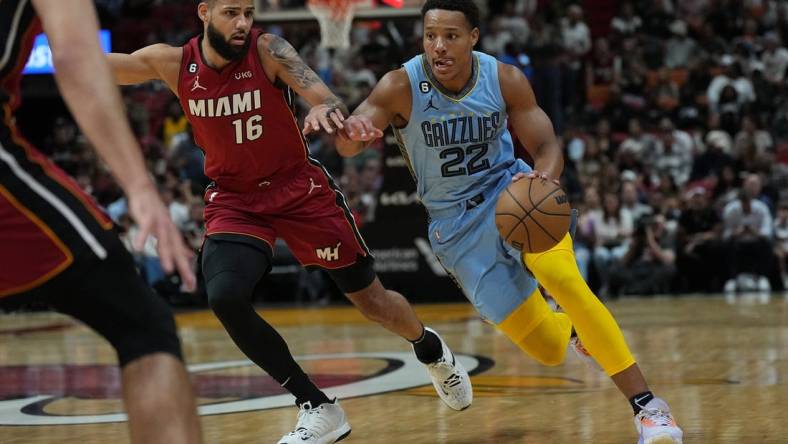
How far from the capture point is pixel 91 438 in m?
5.16

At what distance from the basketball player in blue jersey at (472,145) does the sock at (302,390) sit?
0.87 meters

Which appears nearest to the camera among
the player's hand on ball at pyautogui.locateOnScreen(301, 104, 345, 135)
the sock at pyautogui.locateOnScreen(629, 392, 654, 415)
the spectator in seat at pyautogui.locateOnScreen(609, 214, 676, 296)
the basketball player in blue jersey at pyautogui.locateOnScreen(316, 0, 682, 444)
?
the player's hand on ball at pyautogui.locateOnScreen(301, 104, 345, 135)

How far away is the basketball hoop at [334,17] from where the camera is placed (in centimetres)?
1326

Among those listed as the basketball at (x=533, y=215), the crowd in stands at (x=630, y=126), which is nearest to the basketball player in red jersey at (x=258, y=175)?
Answer: the basketball at (x=533, y=215)

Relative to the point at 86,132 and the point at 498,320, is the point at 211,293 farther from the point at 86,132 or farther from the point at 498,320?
the point at 86,132

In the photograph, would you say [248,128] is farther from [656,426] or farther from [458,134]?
[656,426]

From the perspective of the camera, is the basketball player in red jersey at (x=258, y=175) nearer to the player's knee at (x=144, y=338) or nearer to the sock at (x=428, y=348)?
the sock at (x=428, y=348)

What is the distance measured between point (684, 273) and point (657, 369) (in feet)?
25.5

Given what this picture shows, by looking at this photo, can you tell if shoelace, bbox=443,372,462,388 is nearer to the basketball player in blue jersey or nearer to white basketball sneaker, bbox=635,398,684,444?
the basketball player in blue jersey

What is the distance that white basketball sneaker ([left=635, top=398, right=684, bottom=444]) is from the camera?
443 centimetres

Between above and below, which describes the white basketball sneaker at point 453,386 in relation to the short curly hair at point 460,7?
below

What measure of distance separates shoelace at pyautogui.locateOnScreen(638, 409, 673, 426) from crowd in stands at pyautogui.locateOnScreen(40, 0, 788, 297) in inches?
388

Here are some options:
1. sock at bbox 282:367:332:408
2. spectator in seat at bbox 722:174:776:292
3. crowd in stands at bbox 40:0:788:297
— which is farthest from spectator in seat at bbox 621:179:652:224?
sock at bbox 282:367:332:408

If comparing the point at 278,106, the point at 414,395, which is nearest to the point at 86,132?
the point at 278,106
